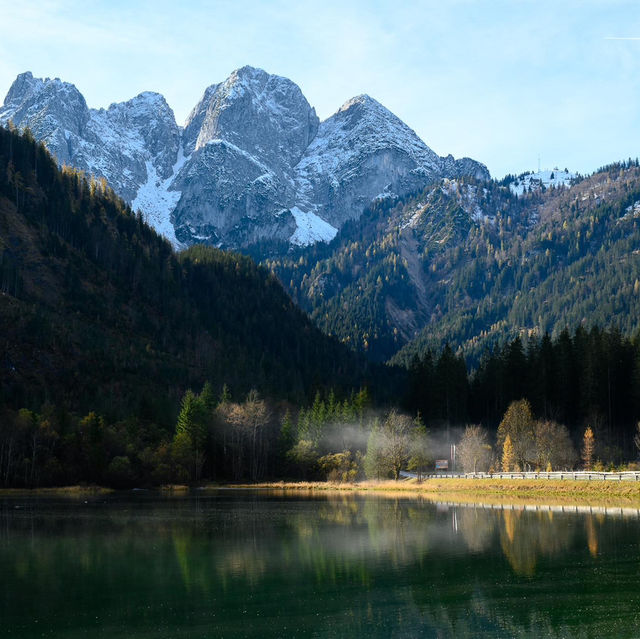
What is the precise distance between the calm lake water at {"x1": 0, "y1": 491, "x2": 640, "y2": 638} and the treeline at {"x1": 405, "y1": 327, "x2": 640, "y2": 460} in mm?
64968

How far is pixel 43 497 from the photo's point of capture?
402 feet

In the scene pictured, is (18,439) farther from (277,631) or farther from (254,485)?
(277,631)

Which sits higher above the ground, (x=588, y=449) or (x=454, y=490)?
(x=588, y=449)

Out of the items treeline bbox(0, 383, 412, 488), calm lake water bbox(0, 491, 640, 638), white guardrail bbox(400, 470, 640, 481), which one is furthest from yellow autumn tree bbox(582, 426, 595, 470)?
calm lake water bbox(0, 491, 640, 638)

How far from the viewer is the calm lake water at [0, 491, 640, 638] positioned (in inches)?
1375

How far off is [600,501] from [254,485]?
7433 centimetres

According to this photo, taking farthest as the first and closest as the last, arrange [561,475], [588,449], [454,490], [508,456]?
[508,456]
[588,449]
[454,490]
[561,475]

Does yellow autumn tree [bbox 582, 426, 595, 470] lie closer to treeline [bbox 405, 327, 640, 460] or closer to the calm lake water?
treeline [bbox 405, 327, 640, 460]

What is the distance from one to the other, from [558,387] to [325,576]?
112224 mm

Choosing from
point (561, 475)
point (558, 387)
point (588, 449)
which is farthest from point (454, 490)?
point (558, 387)

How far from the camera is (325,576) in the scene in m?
46.2

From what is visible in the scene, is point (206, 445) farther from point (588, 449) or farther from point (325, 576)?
point (325, 576)

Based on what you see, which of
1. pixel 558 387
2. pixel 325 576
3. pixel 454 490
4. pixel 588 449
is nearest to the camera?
pixel 325 576

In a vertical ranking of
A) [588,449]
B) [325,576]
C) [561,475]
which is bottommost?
[561,475]
